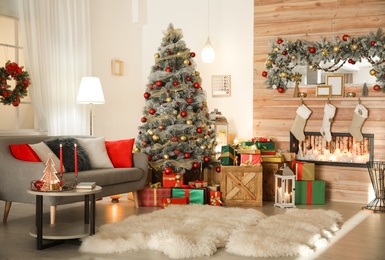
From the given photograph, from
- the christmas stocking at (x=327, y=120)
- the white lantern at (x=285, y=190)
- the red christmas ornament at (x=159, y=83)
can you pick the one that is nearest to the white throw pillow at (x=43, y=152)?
the red christmas ornament at (x=159, y=83)

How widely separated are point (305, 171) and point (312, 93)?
1.04m

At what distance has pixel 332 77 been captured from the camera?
6.52 metres

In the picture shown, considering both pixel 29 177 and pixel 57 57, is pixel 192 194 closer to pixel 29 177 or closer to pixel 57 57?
pixel 29 177

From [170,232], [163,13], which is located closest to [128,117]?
[163,13]

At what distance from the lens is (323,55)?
6.45 meters

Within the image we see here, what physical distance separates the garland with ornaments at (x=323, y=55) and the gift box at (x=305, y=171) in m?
1.07

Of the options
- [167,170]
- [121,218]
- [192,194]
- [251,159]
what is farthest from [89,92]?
[251,159]

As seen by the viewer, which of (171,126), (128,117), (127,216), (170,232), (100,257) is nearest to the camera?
(100,257)

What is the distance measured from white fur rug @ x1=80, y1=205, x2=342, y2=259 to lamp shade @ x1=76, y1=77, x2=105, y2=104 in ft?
6.21

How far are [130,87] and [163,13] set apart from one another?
1219mm

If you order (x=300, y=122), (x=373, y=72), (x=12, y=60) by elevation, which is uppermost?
(x=12, y=60)

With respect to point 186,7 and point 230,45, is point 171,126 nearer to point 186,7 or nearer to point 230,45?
point 230,45

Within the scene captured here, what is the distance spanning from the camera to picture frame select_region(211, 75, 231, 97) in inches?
292

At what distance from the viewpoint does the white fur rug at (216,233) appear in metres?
3.82
